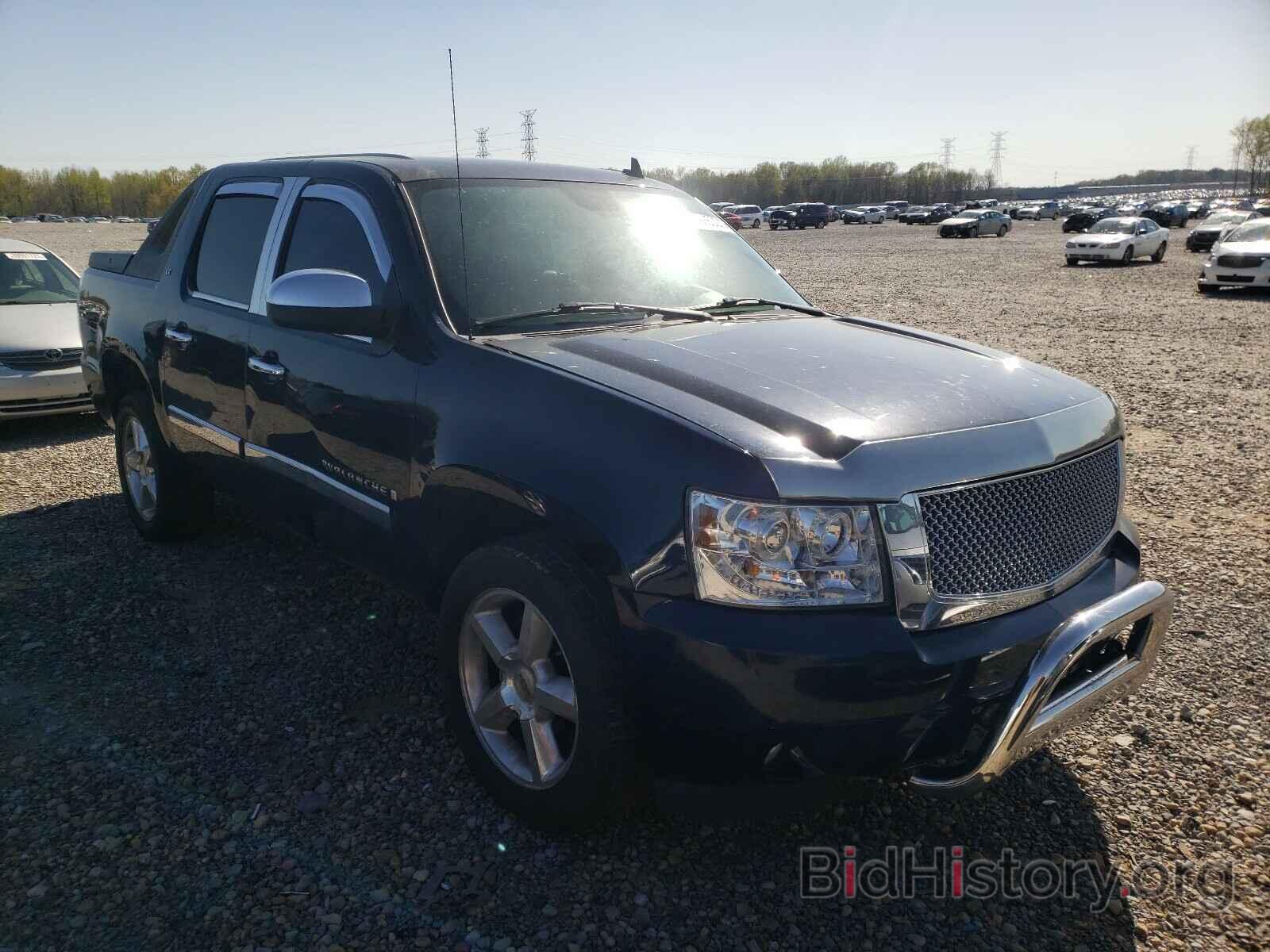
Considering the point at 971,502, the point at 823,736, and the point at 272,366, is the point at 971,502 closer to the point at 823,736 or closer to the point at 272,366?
the point at 823,736

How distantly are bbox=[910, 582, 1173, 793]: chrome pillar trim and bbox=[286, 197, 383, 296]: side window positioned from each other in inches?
90.1

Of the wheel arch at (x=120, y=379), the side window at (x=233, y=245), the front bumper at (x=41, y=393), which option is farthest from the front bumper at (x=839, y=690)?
the front bumper at (x=41, y=393)

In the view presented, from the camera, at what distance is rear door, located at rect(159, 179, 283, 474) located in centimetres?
390

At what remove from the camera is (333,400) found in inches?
129

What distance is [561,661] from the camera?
8.66 feet

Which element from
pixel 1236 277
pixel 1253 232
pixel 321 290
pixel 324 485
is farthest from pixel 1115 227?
pixel 321 290

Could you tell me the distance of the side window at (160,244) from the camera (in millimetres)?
4707

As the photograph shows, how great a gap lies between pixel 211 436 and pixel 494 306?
179cm

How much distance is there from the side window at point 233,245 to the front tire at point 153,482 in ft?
2.97

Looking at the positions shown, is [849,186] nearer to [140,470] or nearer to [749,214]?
[749,214]

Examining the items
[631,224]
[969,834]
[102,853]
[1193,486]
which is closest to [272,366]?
[631,224]

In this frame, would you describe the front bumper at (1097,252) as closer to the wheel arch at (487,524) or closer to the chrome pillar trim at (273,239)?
the chrome pillar trim at (273,239)

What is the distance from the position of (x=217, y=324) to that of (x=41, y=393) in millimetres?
4644

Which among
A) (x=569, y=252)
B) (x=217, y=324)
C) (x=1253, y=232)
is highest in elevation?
(x=1253, y=232)
